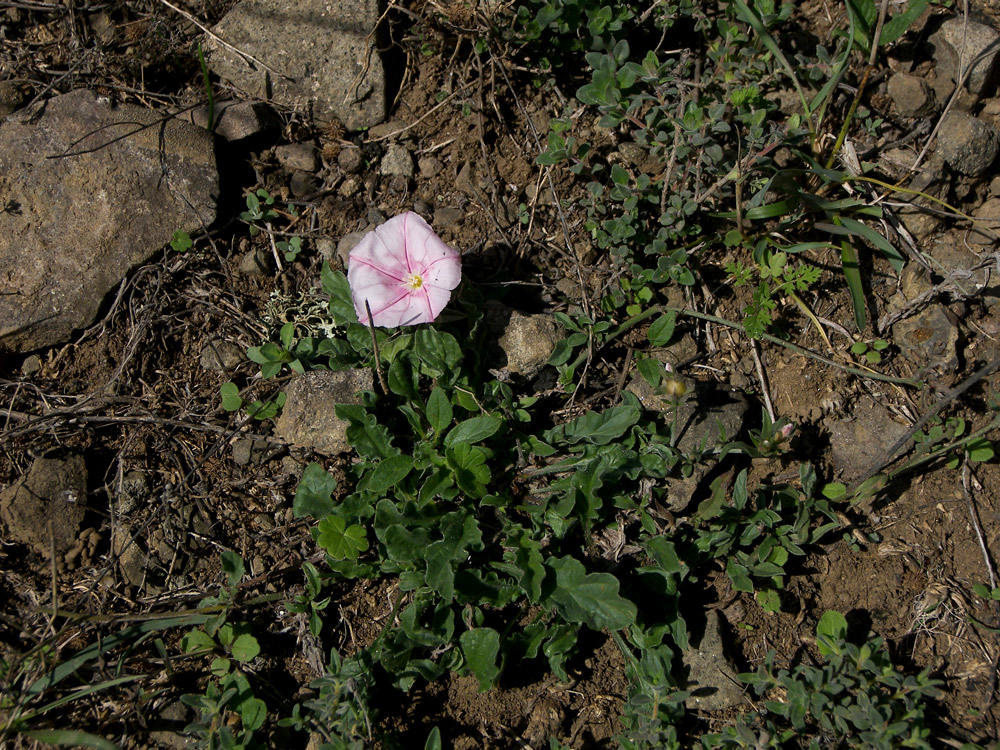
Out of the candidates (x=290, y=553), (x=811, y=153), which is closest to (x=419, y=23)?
(x=811, y=153)

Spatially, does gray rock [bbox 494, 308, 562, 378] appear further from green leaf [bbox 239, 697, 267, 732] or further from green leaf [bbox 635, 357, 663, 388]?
green leaf [bbox 239, 697, 267, 732]

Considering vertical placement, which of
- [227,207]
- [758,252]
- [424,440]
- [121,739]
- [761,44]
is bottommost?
[121,739]

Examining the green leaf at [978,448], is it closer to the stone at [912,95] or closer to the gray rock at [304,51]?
the stone at [912,95]

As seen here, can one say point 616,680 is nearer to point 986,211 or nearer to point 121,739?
point 121,739

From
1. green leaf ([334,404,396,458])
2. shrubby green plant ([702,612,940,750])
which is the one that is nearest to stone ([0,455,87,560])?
green leaf ([334,404,396,458])

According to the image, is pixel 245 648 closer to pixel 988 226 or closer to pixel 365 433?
pixel 365 433

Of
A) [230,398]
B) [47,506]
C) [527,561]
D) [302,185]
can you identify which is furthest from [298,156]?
[527,561]
